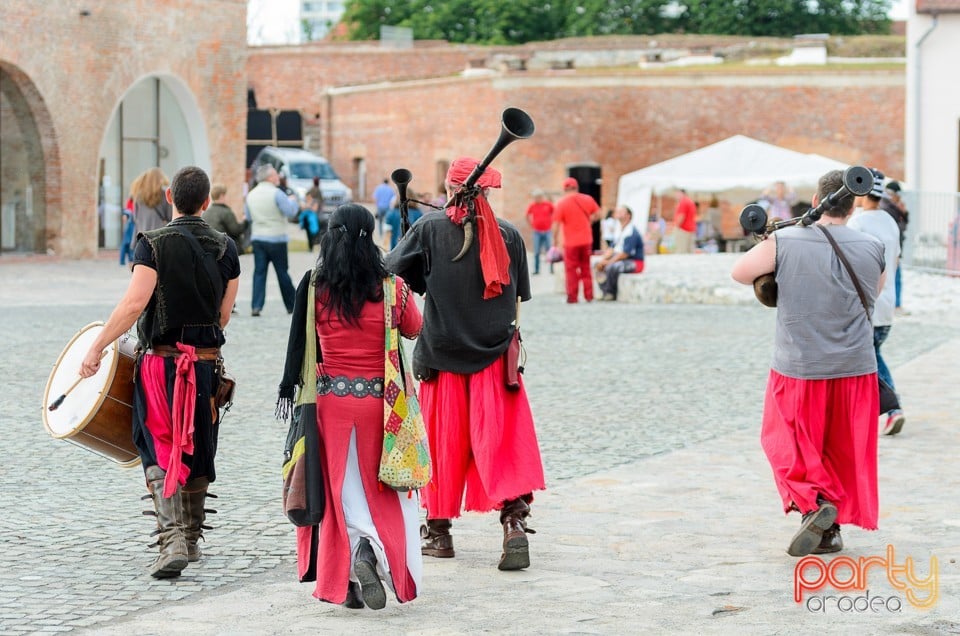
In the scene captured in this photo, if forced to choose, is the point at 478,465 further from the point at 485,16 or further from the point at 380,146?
the point at 485,16

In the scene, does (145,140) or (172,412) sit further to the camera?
(145,140)

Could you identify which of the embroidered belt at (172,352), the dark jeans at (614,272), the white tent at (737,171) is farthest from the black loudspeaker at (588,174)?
the embroidered belt at (172,352)

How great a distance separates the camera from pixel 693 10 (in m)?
59.5

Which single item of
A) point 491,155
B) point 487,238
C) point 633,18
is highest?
point 633,18

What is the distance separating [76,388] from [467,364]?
1.62 m

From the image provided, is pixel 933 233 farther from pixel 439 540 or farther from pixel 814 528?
pixel 439 540

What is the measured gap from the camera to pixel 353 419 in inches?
229

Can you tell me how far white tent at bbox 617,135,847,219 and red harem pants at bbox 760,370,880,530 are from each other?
23974 mm

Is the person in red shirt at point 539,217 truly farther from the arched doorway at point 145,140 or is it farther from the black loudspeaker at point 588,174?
the black loudspeaker at point 588,174

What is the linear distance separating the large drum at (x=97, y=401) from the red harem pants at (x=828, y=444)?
8.91 ft

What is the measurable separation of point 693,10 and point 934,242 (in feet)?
125

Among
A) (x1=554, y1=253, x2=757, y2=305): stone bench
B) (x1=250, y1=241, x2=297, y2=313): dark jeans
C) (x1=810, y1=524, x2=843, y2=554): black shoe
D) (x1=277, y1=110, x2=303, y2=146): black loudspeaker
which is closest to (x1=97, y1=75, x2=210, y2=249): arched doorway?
(x1=554, y1=253, x2=757, y2=305): stone bench

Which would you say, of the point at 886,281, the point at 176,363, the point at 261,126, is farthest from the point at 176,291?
the point at 261,126

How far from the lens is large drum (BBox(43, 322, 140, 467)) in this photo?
6.40m
